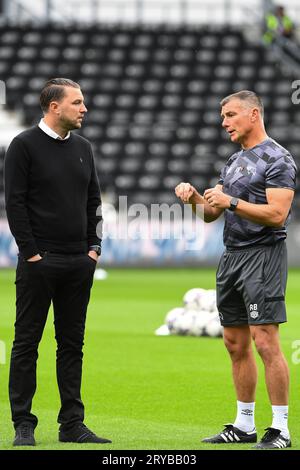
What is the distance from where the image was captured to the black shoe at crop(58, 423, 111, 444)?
7.34 m

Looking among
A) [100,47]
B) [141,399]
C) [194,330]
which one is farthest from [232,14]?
[141,399]

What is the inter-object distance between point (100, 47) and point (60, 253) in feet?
107

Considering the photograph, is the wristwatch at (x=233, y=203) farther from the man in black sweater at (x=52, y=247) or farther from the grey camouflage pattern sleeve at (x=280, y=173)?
the man in black sweater at (x=52, y=247)

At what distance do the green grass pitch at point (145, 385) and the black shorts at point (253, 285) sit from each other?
840 millimetres

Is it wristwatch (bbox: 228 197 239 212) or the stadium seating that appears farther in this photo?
the stadium seating

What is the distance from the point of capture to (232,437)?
24.5 ft

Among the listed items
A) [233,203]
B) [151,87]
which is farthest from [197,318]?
[151,87]

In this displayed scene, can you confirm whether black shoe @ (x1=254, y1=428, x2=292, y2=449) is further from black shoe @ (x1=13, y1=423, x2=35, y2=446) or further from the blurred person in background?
the blurred person in background

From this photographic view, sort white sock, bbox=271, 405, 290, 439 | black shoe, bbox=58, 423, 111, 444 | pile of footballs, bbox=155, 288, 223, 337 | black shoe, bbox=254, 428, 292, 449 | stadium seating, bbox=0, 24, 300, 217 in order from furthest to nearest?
stadium seating, bbox=0, 24, 300, 217 → pile of footballs, bbox=155, 288, 223, 337 → black shoe, bbox=58, 423, 111, 444 → white sock, bbox=271, 405, 290, 439 → black shoe, bbox=254, 428, 292, 449

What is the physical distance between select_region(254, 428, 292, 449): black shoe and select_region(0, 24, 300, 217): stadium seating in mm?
26379

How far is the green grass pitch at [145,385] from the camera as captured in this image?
786cm

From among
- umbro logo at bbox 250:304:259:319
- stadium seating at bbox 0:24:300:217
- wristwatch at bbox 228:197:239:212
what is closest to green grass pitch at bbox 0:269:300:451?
umbro logo at bbox 250:304:259:319

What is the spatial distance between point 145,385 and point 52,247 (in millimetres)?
3338

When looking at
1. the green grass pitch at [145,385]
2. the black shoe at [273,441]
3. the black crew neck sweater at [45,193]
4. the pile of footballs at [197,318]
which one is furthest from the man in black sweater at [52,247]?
the pile of footballs at [197,318]
